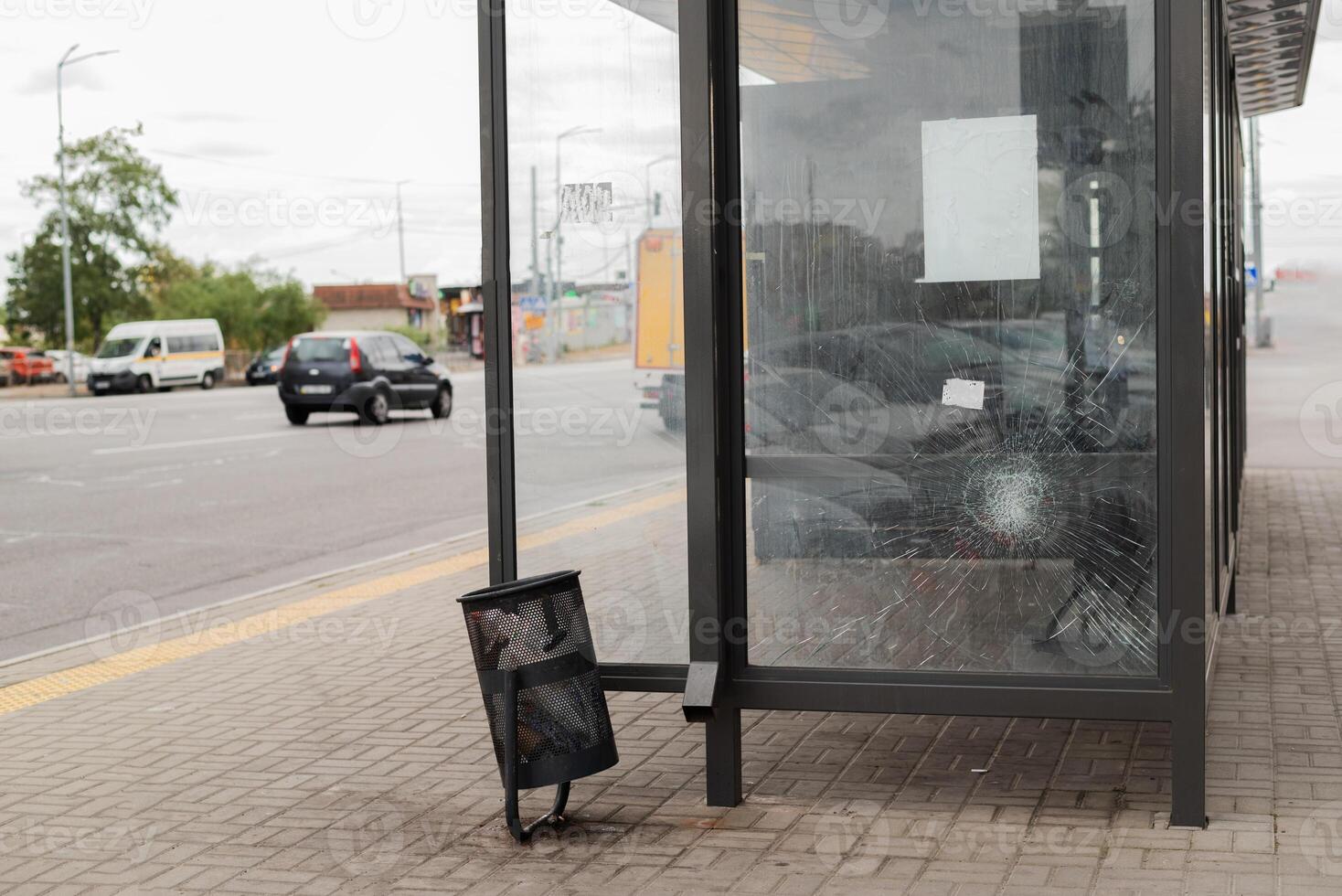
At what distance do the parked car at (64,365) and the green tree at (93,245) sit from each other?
94 cm

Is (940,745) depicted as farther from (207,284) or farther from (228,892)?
(207,284)

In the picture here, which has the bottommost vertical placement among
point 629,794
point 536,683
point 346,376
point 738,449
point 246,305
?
point 629,794

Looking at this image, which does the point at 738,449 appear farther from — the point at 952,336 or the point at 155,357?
the point at 155,357

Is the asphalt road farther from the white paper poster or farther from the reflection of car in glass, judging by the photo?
the white paper poster


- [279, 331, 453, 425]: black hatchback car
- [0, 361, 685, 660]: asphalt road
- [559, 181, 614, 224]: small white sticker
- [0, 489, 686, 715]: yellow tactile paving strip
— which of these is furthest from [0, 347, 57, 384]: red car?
[559, 181, 614, 224]: small white sticker

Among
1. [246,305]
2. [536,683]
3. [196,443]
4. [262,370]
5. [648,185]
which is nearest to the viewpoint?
[536,683]

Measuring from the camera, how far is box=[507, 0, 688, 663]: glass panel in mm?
5027

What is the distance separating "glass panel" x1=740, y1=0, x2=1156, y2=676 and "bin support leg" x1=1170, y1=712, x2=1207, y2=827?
21 centimetres

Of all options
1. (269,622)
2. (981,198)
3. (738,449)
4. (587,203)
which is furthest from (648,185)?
(269,622)

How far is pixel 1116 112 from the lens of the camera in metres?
4.64

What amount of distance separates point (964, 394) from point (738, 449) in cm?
77

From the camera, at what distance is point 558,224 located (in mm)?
5145

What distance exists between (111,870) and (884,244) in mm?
3166

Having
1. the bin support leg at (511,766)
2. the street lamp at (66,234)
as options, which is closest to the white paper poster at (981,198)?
the bin support leg at (511,766)
